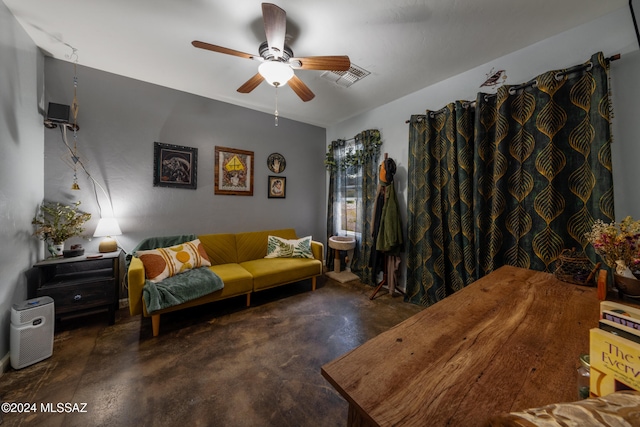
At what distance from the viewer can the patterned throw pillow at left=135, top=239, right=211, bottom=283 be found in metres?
2.23

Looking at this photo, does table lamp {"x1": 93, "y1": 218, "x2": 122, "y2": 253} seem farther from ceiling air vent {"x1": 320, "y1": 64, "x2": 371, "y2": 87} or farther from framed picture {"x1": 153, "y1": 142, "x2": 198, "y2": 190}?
ceiling air vent {"x1": 320, "y1": 64, "x2": 371, "y2": 87}

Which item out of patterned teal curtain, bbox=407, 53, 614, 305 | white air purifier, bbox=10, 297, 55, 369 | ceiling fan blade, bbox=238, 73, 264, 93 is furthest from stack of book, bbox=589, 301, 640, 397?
white air purifier, bbox=10, 297, 55, 369

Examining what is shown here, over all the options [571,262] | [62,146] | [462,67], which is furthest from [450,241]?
[62,146]

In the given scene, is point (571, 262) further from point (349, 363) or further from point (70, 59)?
point (70, 59)

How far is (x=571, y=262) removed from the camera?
1316mm

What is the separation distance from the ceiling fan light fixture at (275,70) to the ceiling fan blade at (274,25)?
Answer: 0.08 metres

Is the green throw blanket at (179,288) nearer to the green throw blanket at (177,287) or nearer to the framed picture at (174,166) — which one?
the green throw blanket at (177,287)

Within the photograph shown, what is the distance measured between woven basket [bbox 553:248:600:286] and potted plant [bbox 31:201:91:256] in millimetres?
3874

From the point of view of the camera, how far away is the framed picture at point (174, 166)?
271cm

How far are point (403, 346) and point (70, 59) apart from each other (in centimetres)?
369

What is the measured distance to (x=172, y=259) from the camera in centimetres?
239

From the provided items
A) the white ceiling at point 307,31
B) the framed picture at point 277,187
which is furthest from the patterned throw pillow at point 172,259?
the white ceiling at point 307,31

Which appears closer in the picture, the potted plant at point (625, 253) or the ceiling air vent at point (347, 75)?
the potted plant at point (625, 253)

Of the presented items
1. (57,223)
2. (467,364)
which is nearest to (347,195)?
→ (467,364)
